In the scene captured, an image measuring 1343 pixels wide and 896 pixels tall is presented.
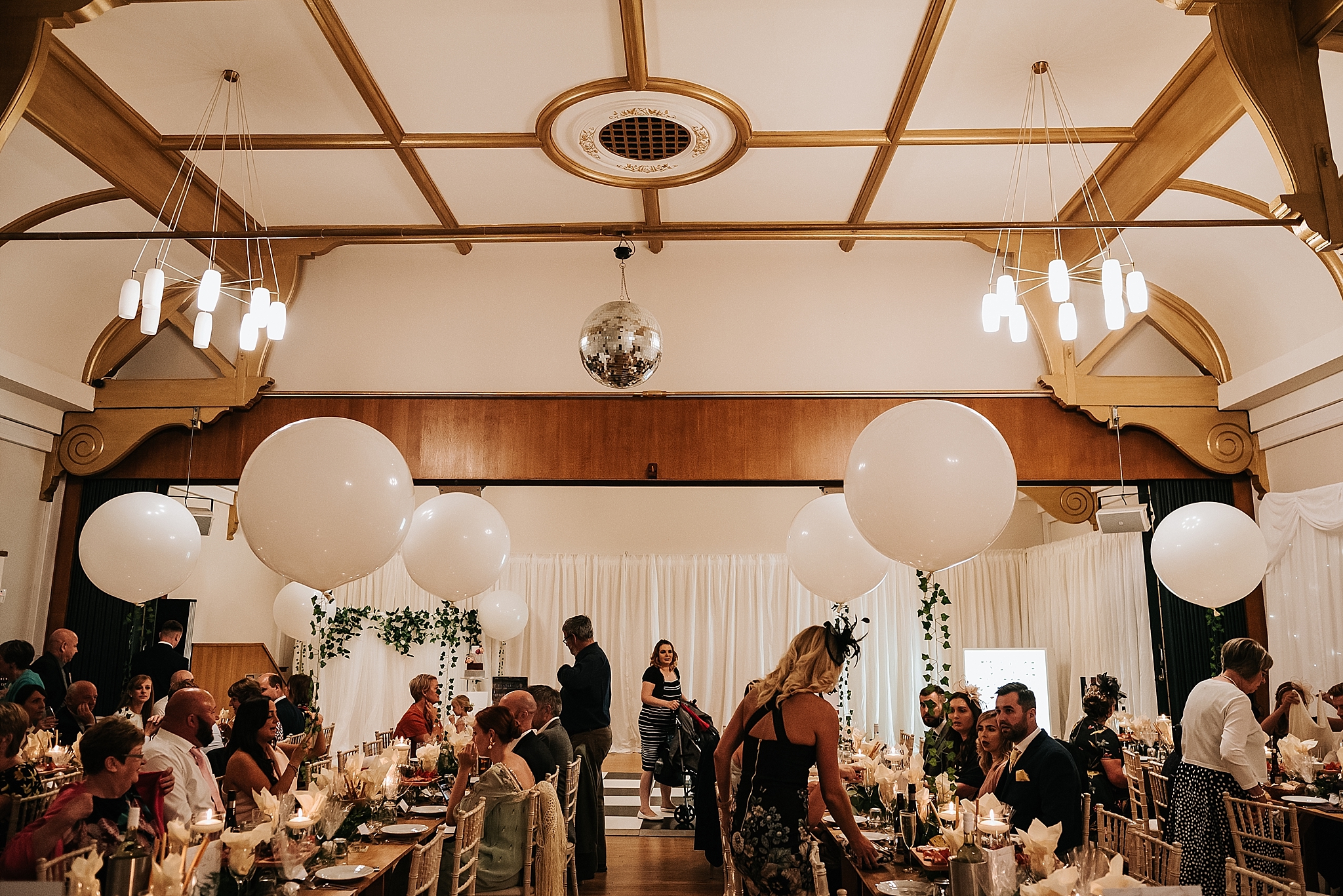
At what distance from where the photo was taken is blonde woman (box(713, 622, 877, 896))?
139 inches

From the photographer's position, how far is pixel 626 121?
5.17 metres

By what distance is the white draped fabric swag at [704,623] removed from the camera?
1253 centimetres

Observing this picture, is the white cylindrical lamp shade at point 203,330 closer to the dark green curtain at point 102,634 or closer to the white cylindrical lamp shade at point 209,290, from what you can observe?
the white cylindrical lamp shade at point 209,290

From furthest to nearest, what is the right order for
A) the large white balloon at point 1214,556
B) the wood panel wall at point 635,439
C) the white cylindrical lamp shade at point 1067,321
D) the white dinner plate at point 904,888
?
the wood panel wall at point 635,439 < the large white balloon at point 1214,556 < the white cylindrical lamp shade at point 1067,321 < the white dinner plate at point 904,888

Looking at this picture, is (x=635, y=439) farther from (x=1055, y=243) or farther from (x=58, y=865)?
(x=58, y=865)

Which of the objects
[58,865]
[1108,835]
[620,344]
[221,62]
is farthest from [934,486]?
[221,62]

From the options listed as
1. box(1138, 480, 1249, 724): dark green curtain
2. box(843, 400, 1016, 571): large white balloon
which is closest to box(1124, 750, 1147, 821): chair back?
box(1138, 480, 1249, 724): dark green curtain

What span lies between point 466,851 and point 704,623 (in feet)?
31.3

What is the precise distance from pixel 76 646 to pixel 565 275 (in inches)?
181

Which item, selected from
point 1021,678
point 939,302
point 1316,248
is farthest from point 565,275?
point 1021,678

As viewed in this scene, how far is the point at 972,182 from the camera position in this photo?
240 inches

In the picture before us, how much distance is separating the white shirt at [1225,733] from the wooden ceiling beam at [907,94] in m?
3.38

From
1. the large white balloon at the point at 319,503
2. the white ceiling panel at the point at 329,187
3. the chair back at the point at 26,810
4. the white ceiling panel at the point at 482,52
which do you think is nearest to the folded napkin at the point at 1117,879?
the large white balloon at the point at 319,503

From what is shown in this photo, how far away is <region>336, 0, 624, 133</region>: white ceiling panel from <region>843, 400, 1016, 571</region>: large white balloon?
2416 mm
